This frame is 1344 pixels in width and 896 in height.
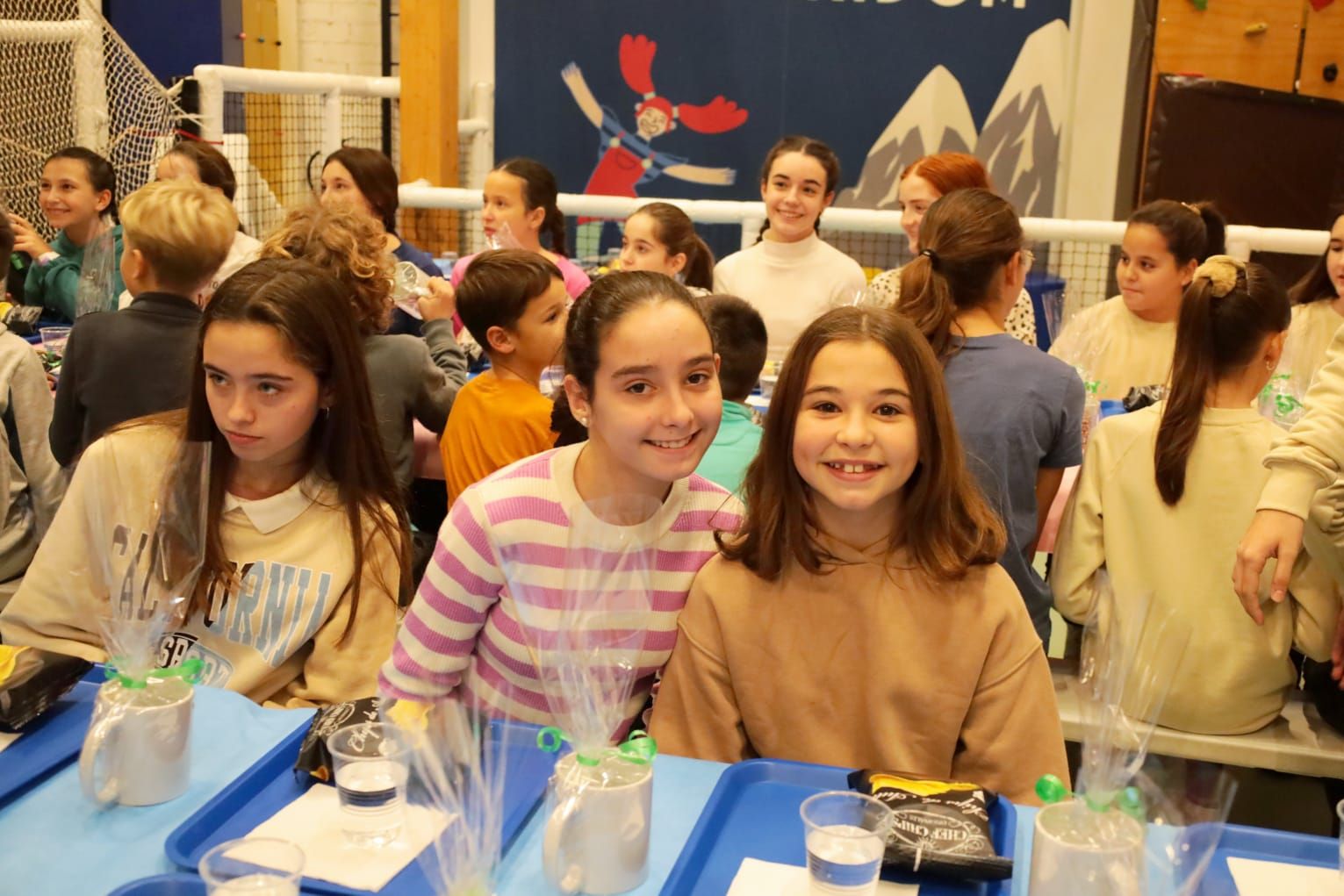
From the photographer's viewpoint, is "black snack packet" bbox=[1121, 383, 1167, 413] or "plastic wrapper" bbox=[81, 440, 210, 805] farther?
"black snack packet" bbox=[1121, 383, 1167, 413]

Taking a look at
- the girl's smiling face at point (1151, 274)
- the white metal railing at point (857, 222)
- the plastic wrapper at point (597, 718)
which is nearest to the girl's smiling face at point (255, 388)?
the plastic wrapper at point (597, 718)

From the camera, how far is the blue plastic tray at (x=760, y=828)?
1.46 metres

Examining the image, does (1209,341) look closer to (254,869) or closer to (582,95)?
(254,869)

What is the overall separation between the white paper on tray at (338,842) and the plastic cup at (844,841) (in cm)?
39

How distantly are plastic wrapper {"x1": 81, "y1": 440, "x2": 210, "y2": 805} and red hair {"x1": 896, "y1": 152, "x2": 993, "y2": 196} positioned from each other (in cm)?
372

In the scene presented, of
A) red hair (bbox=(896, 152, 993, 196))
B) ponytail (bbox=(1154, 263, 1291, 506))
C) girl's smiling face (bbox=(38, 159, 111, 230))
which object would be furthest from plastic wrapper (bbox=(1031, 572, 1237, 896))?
girl's smiling face (bbox=(38, 159, 111, 230))

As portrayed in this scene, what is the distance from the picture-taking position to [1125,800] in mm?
1370

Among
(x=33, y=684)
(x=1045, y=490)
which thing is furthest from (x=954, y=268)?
(x=33, y=684)

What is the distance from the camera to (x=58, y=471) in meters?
3.36

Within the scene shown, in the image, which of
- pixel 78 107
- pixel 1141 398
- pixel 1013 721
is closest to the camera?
pixel 1013 721

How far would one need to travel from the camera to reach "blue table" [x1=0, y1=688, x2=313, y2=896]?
4.70 feet

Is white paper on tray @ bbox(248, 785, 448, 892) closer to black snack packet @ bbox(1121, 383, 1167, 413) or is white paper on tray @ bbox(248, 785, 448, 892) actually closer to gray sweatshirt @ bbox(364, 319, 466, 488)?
gray sweatshirt @ bbox(364, 319, 466, 488)

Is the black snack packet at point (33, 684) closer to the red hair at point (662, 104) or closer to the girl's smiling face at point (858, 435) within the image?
the girl's smiling face at point (858, 435)

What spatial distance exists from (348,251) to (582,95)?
5843 mm
